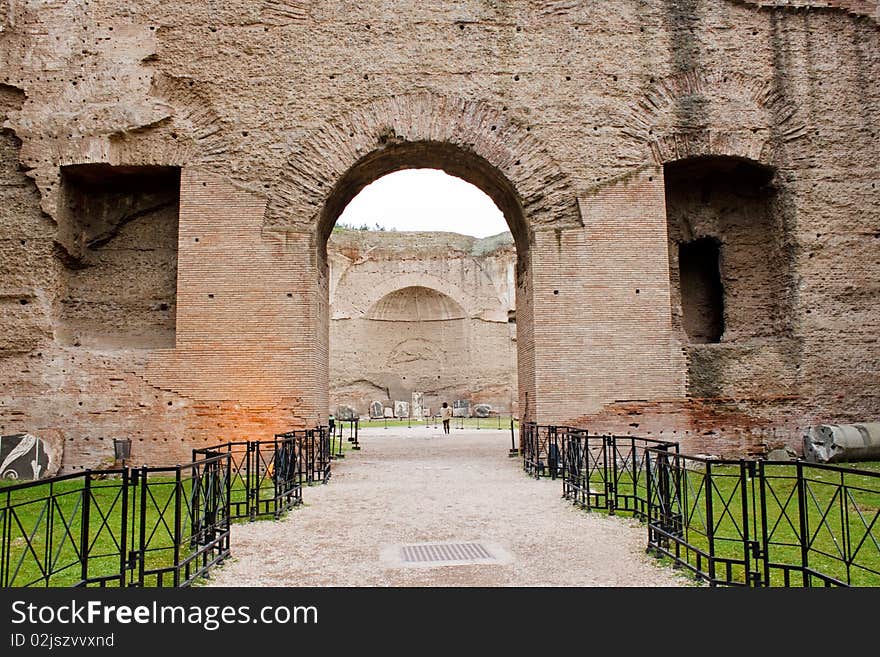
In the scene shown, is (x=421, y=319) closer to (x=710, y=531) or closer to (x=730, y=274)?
(x=730, y=274)

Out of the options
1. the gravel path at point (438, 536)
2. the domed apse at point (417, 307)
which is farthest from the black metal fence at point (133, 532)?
the domed apse at point (417, 307)

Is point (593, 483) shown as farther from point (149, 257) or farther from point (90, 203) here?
point (90, 203)

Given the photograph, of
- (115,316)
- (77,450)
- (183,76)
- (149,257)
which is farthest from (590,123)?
(77,450)

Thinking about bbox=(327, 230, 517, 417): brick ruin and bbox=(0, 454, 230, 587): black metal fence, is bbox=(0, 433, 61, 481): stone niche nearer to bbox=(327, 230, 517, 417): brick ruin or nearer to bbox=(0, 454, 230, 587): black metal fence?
bbox=(0, 454, 230, 587): black metal fence

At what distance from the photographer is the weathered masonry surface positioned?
410 inches

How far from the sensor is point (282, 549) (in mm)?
5320

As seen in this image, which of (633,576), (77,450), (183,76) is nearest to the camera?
(633,576)

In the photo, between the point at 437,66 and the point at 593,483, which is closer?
the point at 593,483

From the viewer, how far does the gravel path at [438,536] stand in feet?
14.6

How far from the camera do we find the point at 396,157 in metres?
11.7

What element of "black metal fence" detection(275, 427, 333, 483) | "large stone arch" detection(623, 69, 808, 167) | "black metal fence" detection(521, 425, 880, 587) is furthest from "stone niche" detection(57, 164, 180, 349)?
"large stone arch" detection(623, 69, 808, 167)

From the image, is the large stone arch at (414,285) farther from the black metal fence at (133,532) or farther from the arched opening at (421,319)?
the black metal fence at (133,532)

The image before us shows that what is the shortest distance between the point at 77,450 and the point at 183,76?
A: 5.85m

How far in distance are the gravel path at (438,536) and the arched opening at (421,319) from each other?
59.0 ft
